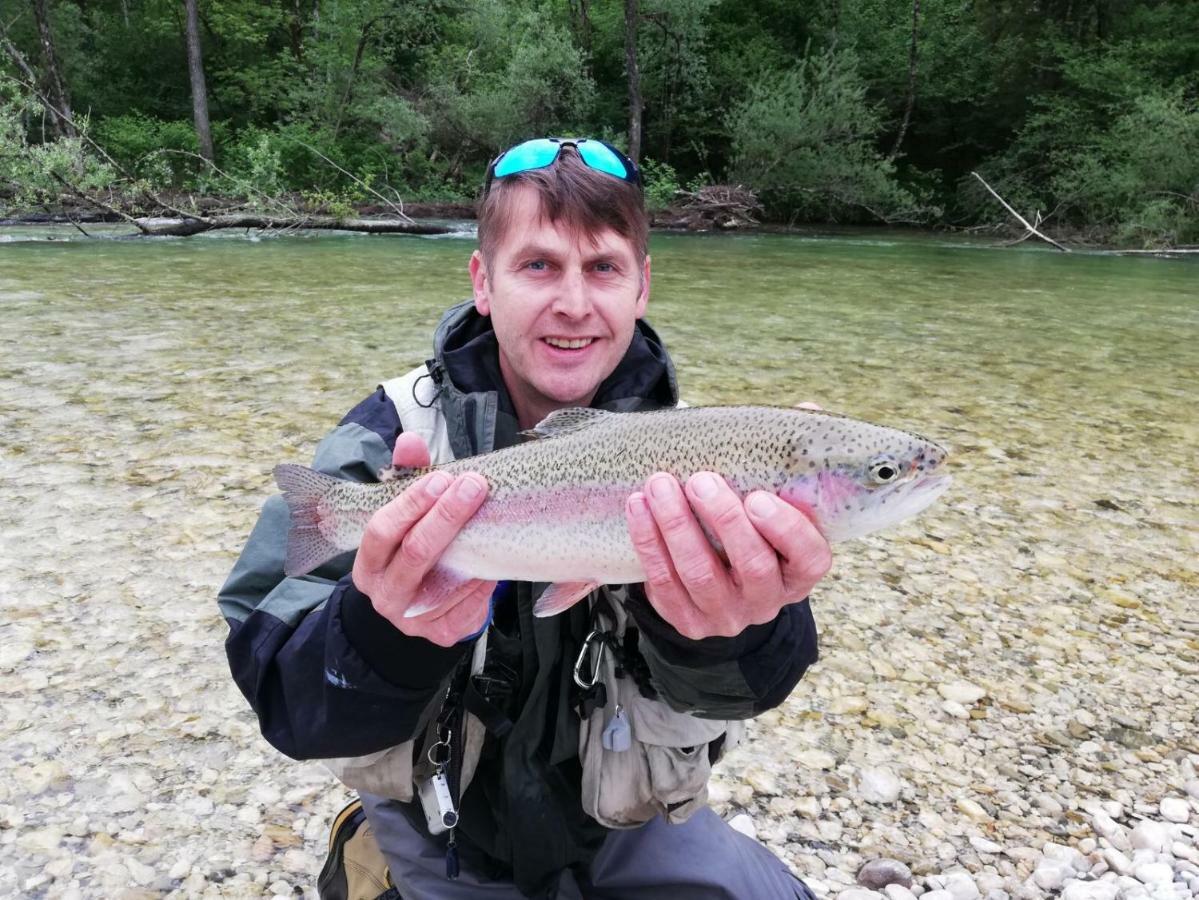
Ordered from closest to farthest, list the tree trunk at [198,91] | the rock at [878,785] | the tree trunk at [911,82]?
the rock at [878,785], the tree trunk at [198,91], the tree trunk at [911,82]

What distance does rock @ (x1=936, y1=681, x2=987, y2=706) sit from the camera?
3398 mm

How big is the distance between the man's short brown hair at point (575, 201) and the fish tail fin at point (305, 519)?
998 mm

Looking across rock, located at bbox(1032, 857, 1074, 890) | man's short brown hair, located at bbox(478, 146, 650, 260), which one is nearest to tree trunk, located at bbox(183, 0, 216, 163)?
man's short brown hair, located at bbox(478, 146, 650, 260)

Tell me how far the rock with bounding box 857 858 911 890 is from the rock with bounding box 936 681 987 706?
1.01m

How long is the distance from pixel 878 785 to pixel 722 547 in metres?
1.65

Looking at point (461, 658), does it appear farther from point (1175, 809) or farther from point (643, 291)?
point (1175, 809)

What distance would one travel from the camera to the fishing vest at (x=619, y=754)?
2154 mm

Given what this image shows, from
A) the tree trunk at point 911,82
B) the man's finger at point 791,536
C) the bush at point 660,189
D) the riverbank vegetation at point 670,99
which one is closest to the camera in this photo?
the man's finger at point 791,536

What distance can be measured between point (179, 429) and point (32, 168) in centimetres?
1725

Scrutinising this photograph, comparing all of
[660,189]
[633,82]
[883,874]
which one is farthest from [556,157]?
[633,82]

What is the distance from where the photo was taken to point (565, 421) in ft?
7.26

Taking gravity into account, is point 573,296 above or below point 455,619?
above

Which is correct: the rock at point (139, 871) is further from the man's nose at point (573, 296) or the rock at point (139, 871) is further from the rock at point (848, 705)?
the rock at point (848, 705)

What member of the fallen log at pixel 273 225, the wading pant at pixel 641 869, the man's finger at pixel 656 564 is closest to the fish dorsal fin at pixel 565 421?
the man's finger at pixel 656 564
